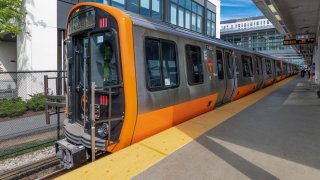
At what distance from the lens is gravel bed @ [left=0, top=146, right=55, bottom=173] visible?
630 cm

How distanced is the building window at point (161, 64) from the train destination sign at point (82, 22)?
3.52 ft

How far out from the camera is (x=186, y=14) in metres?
23.5

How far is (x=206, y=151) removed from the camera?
455cm

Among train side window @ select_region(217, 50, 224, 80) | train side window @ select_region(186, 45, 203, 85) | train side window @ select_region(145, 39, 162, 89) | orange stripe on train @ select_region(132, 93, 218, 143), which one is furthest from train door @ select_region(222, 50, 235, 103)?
train side window @ select_region(145, 39, 162, 89)

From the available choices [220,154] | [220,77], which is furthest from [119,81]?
[220,77]

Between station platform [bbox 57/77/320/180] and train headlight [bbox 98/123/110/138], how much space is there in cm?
54

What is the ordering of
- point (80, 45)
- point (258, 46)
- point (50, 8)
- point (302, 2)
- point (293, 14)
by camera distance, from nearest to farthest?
point (80, 45), point (302, 2), point (50, 8), point (293, 14), point (258, 46)

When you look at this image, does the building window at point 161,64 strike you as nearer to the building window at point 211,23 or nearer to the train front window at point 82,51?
the train front window at point 82,51

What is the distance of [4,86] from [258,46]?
194 feet

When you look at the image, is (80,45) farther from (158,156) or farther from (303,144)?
(303,144)

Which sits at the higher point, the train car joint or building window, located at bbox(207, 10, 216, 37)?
building window, located at bbox(207, 10, 216, 37)

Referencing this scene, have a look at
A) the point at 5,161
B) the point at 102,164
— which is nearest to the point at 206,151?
the point at 102,164

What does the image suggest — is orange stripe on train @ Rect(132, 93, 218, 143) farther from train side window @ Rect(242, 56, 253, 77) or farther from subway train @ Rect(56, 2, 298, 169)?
train side window @ Rect(242, 56, 253, 77)

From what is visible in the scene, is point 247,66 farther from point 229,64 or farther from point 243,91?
point 229,64
